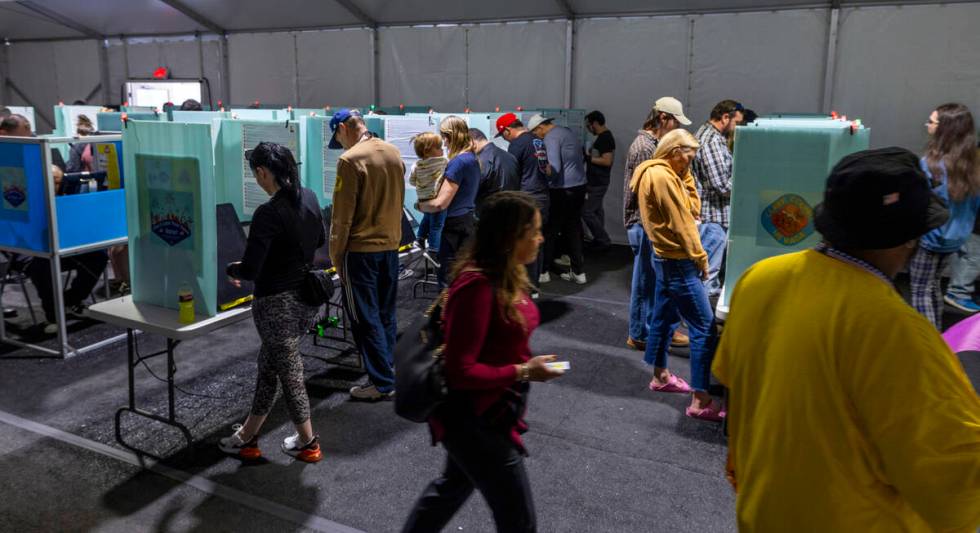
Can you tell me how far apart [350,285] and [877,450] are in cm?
289

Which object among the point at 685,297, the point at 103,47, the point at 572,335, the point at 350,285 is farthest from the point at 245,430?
the point at 103,47

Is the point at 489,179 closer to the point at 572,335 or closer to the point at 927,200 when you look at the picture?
the point at 572,335

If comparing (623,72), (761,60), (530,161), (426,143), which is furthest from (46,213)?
(761,60)

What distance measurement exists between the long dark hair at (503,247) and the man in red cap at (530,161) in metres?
3.55

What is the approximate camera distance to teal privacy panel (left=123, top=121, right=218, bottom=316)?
3135 millimetres

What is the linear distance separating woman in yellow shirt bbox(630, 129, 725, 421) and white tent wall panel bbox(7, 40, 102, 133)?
1139 cm

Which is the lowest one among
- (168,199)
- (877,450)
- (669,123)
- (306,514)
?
(306,514)

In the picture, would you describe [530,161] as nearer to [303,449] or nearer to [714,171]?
[714,171]

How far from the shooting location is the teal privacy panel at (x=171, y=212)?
3135 millimetres

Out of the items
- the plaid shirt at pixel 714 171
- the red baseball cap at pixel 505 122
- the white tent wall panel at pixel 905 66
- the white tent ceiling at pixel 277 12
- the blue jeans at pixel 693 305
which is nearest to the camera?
the blue jeans at pixel 693 305

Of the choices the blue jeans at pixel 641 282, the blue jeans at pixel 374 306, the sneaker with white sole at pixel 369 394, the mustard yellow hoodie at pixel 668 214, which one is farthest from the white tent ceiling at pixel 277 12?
the sneaker with white sole at pixel 369 394

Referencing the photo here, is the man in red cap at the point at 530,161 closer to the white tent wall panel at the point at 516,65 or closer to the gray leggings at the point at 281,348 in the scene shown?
the gray leggings at the point at 281,348

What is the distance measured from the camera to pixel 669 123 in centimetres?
435

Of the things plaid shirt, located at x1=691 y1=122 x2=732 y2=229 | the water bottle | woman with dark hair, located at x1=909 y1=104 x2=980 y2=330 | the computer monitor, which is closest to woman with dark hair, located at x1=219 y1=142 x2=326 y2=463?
the water bottle
